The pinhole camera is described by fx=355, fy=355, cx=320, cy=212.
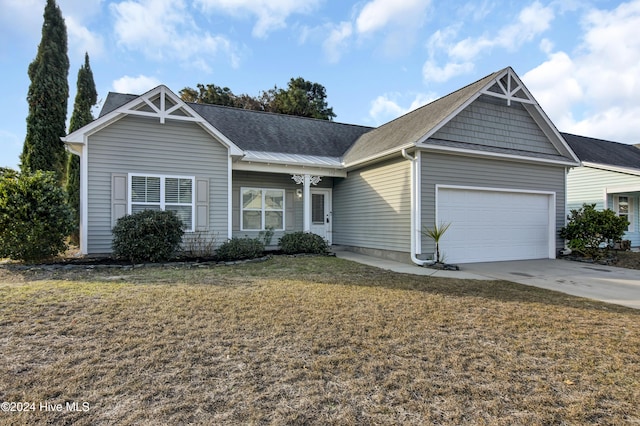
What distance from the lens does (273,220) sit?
41.0ft

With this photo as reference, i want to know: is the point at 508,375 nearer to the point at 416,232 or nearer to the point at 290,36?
the point at 416,232

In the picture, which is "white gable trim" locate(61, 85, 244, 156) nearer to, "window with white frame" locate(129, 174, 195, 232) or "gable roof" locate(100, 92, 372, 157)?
"window with white frame" locate(129, 174, 195, 232)

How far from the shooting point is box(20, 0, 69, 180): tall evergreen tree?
44.9ft

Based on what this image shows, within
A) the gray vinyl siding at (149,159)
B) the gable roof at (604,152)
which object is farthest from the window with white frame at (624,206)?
the gray vinyl siding at (149,159)

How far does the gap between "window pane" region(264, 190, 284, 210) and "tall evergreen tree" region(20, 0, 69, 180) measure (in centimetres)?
862

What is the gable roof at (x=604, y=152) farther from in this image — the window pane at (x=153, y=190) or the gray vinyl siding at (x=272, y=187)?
the window pane at (x=153, y=190)

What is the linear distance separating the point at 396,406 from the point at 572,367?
1.87 metres

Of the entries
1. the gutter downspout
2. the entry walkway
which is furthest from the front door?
the gutter downspout

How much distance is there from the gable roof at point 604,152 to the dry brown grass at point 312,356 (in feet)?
41.7

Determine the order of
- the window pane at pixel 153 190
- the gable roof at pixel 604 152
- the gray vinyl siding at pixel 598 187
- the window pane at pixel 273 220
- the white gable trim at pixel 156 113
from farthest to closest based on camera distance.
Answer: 1. the gable roof at pixel 604 152
2. the gray vinyl siding at pixel 598 187
3. the window pane at pixel 273 220
4. the window pane at pixel 153 190
5. the white gable trim at pixel 156 113

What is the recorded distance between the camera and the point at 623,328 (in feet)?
14.4

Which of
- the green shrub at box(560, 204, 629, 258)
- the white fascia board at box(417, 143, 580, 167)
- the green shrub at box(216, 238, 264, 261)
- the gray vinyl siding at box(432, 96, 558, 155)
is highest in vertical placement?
the gray vinyl siding at box(432, 96, 558, 155)

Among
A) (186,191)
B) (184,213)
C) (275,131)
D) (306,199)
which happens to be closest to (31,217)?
(184,213)

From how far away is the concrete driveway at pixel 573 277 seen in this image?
649 centimetres
